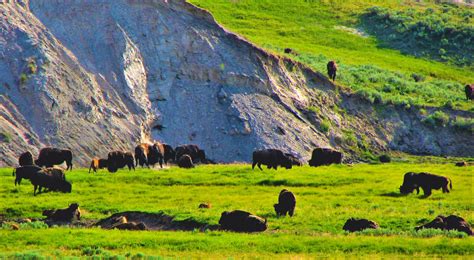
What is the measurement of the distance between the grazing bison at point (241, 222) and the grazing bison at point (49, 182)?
10364 mm

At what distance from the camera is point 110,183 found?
46938 mm

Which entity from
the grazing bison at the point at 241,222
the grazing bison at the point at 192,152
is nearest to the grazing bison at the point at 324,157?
the grazing bison at the point at 192,152

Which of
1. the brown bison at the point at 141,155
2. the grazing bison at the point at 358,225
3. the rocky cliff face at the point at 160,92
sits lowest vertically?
the grazing bison at the point at 358,225

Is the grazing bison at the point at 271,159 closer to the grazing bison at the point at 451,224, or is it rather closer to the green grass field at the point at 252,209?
the green grass field at the point at 252,209

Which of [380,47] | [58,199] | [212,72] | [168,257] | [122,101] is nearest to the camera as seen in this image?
[168,257]

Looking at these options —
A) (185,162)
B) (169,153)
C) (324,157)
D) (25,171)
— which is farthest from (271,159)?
(25,171)

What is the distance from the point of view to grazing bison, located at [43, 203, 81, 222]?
39.1m

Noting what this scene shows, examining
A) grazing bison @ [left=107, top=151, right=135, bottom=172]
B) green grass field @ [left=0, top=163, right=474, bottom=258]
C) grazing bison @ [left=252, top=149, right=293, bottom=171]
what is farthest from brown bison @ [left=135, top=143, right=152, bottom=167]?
grazing bison @ [left=252, top=149, right=293, bottom=171]

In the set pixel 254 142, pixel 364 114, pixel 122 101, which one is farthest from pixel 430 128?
pixel 122 101

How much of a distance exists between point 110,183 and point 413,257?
2056 centimetres

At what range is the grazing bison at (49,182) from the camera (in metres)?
44.2

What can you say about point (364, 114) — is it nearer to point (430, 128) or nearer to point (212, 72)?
point (430, 128)

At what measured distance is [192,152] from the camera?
60094 mm

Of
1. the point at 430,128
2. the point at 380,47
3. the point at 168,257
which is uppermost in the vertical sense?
the point at 380,47
